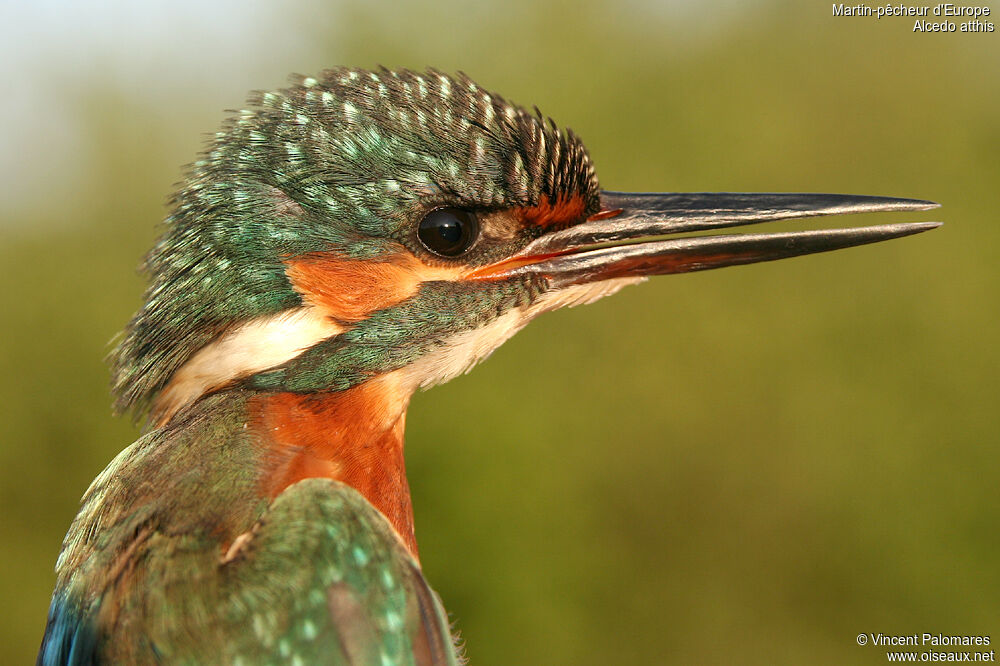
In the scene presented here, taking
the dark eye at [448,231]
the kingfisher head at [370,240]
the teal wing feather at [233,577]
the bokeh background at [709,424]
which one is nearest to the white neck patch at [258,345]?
the kingfisher head at [370,240]

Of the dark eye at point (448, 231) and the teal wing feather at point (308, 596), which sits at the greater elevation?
the dark eye at point (448, 231)

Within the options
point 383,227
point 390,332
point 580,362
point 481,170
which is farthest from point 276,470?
point 580,362

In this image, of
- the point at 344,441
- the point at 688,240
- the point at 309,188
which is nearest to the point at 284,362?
the point at 344,441

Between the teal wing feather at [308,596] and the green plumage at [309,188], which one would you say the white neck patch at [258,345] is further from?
the teal wing feather at [308,596]

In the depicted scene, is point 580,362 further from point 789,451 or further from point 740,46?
point 740,46

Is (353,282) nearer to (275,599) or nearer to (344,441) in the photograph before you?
(344,441)
